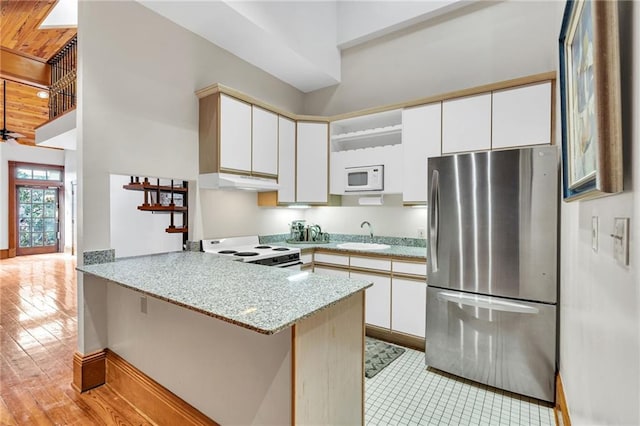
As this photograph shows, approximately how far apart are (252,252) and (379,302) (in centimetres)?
134

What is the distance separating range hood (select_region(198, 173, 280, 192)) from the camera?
2.79 m

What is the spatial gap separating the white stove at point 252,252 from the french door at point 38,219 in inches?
321

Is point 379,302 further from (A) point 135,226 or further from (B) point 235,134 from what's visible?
(A) point 135,226

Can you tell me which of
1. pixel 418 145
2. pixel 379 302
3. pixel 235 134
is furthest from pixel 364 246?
pixel 235 134

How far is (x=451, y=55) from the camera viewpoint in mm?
3305

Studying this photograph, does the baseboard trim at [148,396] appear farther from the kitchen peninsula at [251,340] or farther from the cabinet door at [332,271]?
the cabinet door at [332,271]

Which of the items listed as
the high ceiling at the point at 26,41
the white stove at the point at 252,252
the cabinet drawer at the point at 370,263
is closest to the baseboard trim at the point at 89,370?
the white stove at the point at 252,252

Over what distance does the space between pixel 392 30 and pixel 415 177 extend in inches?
72.9

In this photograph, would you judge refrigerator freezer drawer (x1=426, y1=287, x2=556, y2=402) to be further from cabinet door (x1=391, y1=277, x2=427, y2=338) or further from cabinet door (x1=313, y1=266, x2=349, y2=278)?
cabinet door (x1=313, y1=266, x2=349, y2=278)

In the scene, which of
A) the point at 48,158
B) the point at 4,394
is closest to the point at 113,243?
the point at 4,394

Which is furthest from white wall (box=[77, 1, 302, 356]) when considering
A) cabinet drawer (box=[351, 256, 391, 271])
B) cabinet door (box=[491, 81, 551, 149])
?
cabinet door (box=[491, 81, 551, 149])

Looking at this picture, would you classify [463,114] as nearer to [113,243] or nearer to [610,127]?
[610,127]

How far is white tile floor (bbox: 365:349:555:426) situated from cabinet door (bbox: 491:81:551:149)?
1.94m

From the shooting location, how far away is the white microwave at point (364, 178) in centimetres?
333
